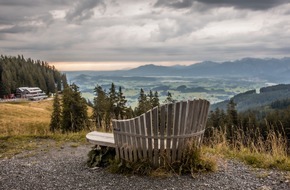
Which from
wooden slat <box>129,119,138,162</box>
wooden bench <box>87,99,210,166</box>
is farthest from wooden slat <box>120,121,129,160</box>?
wooden slat <box>129,119,138,162</box>

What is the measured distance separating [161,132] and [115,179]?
1.62m

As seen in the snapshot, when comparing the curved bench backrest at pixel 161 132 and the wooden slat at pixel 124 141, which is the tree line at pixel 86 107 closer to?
the wooden slat at pixel 124 141

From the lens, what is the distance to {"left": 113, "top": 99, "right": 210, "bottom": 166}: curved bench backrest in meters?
7.55

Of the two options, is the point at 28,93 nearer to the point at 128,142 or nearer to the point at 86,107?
the point at 86,107

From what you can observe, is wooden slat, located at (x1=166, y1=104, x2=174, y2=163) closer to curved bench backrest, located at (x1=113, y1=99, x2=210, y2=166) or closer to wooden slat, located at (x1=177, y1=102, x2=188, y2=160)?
curved bench backrest, located at (x1=113, y1=99, x2=210, y2=166)

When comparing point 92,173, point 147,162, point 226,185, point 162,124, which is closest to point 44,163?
point 92,173

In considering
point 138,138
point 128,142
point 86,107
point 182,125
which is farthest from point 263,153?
point 86,107

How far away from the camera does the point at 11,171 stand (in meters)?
8.66

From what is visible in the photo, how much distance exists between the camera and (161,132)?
303 inches

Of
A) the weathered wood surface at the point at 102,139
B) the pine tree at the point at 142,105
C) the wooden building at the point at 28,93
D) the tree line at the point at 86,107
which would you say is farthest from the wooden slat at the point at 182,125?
the wooden building at the point at 28,93

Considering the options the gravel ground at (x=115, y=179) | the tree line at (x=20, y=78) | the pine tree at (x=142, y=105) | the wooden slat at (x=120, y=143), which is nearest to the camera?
the gravel ground at (x=115, y=179)

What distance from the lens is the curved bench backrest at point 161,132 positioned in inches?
297

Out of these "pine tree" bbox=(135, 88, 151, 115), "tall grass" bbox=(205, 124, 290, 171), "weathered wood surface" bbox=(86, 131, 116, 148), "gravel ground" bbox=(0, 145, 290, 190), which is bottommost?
"pine tree" bbox=(135, 88, 151, 115)

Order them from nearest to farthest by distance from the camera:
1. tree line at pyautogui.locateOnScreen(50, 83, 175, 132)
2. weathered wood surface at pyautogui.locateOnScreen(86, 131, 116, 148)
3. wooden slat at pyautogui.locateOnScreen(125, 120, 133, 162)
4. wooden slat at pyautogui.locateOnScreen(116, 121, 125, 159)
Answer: wooden slat at pyautogui.locateOnScreen(125, 120, 133, 162) → wooden slat at pyautogui.locateOnScreen(116, 121, 125, 159) → weathered wood surface at pyautogui.locateOnScreen(86, 131, 116, 148) → tree line at pyautogui.locateOnScreen(50, 83, 175, 132)
